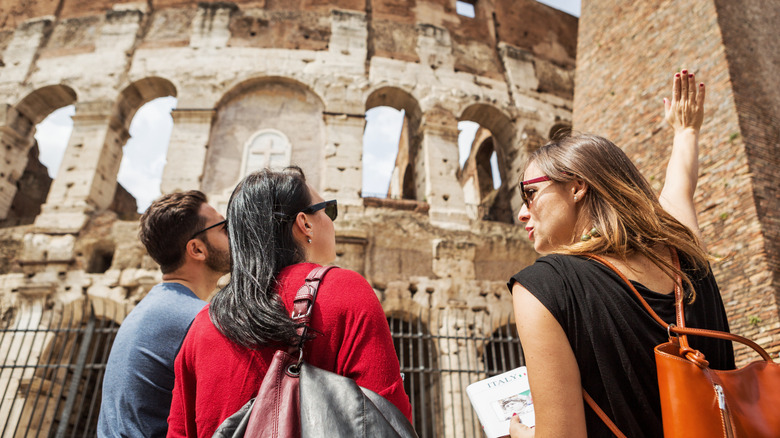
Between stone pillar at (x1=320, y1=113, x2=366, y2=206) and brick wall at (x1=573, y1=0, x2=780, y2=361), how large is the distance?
399 cm

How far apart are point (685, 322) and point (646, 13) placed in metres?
7.84

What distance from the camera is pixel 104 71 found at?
1026 centimetres

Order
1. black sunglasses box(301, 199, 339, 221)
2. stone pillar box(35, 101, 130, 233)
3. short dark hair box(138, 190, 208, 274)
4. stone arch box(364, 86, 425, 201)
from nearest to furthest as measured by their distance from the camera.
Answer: black sunglasses box(301, 199, 339, 221) < short dark hair box(138, 190, 208, 274) < stone pillar box(35, 101, 130, 233) < stone arch box(364, 86, 425, 201)

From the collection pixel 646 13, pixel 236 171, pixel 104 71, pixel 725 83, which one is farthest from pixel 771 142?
pixel 104 71

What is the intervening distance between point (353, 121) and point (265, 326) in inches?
357

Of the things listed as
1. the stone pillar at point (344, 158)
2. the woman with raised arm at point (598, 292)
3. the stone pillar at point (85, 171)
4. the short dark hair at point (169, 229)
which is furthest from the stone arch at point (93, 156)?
the woman with raised arm at point (598, 292)

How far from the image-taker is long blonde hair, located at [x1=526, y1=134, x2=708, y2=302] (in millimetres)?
1368

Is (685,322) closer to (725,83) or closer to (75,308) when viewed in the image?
(725,83)

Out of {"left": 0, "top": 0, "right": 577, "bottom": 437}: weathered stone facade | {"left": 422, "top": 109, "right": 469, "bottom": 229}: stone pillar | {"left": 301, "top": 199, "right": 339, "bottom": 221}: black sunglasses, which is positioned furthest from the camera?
{"left": 422, "top": 109, "right": 469, "bottom": 229}: stone pillar

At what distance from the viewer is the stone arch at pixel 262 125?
9.73m

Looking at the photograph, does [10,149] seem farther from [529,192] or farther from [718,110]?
[718,110]

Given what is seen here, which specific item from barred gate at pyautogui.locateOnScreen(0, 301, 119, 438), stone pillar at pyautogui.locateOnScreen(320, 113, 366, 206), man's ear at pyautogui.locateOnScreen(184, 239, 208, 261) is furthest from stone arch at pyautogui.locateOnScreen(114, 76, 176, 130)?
man's ear at pyautogui.locateOnScreen(184, 239, 208, 261)

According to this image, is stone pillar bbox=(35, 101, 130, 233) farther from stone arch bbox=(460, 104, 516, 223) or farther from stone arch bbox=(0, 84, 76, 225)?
stone arch bbox=(460, 104, 516, 223)

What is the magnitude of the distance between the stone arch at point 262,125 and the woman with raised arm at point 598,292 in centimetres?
841
